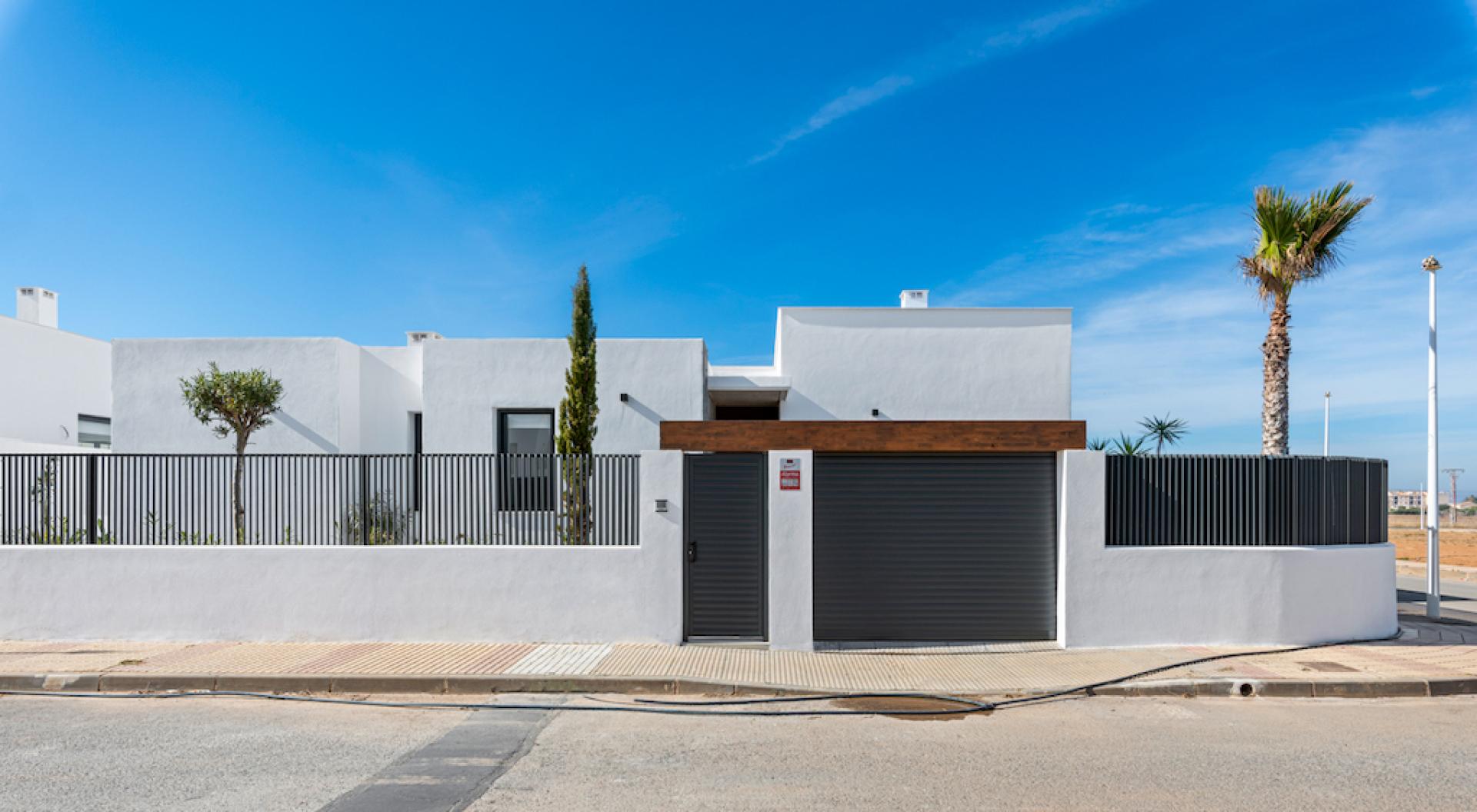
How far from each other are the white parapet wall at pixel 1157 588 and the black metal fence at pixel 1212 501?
0.66ft

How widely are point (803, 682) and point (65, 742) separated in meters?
5.94

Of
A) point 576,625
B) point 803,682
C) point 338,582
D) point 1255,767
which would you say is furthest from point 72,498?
point 1255,767

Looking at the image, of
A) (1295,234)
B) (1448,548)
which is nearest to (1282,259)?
(1295,234)

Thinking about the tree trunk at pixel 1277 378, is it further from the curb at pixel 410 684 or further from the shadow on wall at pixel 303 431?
the shadow on wall at pixel 303 431

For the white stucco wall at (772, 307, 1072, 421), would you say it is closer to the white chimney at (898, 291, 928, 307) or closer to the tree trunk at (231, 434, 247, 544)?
the white chimney at (898, 291, 928, 307)

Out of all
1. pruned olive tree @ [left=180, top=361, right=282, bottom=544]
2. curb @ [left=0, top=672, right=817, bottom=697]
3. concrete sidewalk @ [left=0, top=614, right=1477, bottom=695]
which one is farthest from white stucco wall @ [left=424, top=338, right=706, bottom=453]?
curb @ [left=0, top=672, right=817, bottom=697]

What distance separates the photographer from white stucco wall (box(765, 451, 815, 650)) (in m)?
9.42

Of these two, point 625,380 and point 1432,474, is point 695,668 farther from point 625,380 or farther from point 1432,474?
point 1432,474

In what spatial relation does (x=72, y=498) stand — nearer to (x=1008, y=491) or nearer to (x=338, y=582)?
(x=338, y=582)

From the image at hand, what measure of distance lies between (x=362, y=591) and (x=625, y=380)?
648cm

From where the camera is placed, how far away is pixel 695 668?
841 centimetres

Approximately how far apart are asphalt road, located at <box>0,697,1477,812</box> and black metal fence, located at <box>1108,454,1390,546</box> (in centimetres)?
247

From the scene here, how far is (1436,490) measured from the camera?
13.3 meters

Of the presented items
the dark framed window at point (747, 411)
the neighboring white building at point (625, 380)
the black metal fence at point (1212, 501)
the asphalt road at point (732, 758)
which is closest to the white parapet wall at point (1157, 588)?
the black metal fence at point (1212, 501)
